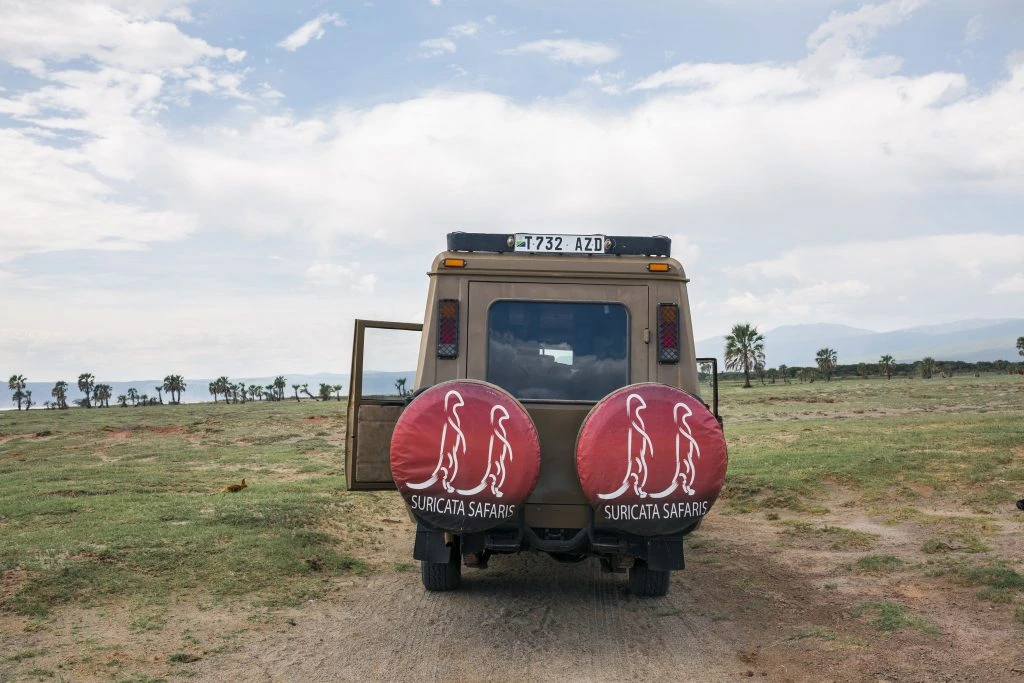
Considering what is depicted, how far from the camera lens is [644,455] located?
7.05m

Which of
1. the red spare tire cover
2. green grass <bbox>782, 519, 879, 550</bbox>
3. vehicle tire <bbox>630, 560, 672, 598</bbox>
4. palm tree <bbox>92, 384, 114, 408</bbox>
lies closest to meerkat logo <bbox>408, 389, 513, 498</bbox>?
the red spare tire cover

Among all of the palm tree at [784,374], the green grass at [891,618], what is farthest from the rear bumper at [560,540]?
the palm tree at [784,374]

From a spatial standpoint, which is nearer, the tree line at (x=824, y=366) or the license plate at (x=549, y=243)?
the license plate at (x=549, y=243)

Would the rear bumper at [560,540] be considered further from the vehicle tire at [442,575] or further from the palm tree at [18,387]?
the palm tree at [18,387]

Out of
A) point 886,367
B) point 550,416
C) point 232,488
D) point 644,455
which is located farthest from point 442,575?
point 886,367

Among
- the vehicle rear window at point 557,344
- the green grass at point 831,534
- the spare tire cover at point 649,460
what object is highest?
the vehicle rear window at point 557,344

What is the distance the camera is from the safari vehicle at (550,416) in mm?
7086

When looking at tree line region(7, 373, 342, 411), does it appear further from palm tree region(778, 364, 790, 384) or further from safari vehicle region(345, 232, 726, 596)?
safari vehicle region(345, 232, 726, 596)

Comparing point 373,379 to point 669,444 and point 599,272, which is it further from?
point 669,444

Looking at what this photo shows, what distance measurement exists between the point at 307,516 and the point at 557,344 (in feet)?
19.6

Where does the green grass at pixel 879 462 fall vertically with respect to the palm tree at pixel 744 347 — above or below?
below

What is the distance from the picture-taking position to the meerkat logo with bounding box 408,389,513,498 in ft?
23.2

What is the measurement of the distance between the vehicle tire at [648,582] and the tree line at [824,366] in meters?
69.3

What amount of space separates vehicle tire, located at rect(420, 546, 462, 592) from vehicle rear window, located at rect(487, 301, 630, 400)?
2127 millimetres
